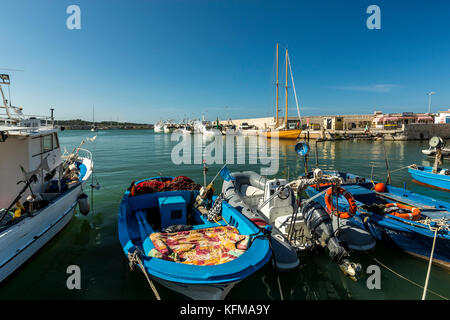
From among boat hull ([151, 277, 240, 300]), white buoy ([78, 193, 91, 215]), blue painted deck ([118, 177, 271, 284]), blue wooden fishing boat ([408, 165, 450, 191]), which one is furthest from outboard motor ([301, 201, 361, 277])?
blue wooden fishing boat ([408, 165, 450, 191])

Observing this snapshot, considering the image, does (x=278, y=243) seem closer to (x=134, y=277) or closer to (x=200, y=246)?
(x=200, y=246)

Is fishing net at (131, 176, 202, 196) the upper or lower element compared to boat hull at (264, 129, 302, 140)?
lower

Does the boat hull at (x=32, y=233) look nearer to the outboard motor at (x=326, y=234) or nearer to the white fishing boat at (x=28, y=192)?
the white fishing boat at (x=28, y=192)

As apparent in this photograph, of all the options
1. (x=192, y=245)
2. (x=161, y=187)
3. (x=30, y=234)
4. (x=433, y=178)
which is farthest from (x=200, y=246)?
(x=433, y=178)

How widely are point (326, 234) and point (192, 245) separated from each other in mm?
5040

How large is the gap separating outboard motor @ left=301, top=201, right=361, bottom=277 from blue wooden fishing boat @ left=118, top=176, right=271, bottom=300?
2907 mm

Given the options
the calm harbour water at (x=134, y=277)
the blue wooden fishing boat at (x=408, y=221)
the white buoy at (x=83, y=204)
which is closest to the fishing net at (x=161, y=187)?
the calm harbour water at (x=134, y=277)

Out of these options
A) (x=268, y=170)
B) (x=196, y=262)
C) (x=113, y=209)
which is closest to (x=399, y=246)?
(x=196, y=262)

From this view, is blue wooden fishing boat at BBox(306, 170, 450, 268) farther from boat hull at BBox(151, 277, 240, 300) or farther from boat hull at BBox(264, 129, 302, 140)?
boat hull at BBox(264, 129, 302, 140)

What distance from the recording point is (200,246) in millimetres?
6238

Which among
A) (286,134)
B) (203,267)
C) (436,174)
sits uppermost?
(286,134)

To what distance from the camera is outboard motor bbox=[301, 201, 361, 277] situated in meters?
7.16

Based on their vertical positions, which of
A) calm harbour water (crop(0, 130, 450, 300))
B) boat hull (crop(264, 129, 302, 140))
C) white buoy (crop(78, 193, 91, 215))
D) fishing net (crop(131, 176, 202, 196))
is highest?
boat hull (crop(264, 129, 302, 140))
